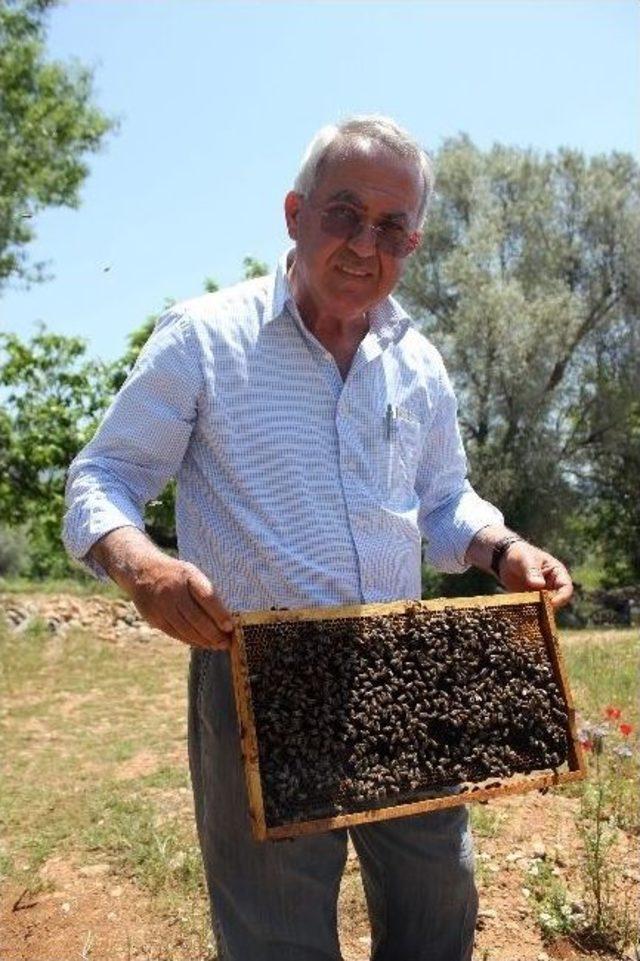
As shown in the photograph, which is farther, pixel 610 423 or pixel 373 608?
pixel 610 423

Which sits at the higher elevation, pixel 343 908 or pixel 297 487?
pixel 297 487

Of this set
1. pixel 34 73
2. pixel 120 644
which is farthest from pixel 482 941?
pixel 34 73

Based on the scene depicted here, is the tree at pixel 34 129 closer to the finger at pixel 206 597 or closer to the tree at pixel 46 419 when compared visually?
the tree at pixel 46 419

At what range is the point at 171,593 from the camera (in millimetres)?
2406

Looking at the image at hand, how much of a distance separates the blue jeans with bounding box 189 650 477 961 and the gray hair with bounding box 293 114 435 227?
1608mm

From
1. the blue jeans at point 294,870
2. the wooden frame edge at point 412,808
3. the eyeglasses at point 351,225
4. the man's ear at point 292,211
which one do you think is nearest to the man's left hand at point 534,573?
the wooden frame edge at point 412,808

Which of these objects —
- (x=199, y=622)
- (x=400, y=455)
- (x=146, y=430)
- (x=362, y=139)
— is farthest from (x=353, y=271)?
(x=199, y=622)

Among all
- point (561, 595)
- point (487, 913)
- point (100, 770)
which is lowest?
point (487, 913)

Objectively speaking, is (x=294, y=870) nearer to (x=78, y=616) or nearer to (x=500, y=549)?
(x=500, y=549)

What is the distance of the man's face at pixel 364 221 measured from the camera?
9.59 ft

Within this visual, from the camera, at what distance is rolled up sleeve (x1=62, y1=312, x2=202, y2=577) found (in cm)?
282

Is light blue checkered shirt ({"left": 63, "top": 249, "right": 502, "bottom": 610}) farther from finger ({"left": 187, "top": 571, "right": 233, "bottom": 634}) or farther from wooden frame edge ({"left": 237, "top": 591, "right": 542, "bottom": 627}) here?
finger ({"left": 187, "top": 571, "right": 233, "bottom": 634})

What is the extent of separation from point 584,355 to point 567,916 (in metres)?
27.2

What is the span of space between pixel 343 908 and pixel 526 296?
2696cm
